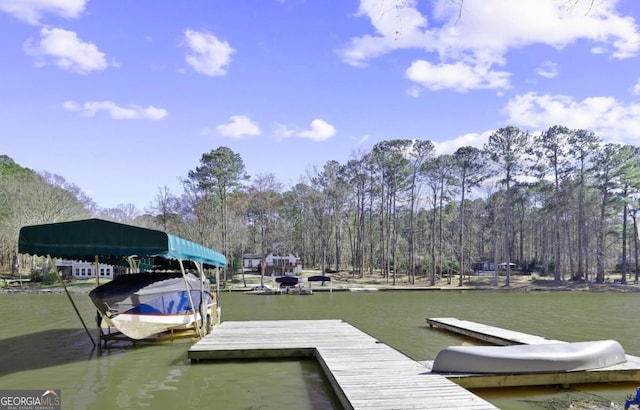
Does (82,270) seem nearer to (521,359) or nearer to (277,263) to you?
(277,263)

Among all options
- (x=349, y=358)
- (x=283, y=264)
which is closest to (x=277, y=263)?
(x=283, y=264)

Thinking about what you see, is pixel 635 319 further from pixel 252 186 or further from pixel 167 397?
pixel 252 186

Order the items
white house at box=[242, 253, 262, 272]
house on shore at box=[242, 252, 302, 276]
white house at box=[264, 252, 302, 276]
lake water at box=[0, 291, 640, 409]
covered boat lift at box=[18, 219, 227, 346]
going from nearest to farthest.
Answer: lake water at box=[0, 291, 640, 409] → covered boat lift at box=[18, 219, 227, 346] → white house at box=[264, 252, 302, 276] → house on shore at box=[242, 252, 302, 276] → white house at box=[242, 253, 262, 272]

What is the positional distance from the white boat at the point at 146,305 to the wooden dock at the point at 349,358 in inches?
42.1

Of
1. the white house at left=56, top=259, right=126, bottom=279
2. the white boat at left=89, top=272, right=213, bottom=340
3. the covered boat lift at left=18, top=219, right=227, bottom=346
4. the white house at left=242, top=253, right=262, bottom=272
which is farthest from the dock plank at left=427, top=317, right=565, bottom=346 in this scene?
the white house at left=242, top=253, right=262, bottom=272

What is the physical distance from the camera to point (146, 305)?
1179 centimetres

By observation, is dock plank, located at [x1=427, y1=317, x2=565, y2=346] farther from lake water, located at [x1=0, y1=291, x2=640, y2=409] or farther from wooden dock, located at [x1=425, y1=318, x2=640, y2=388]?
wooden dock, located at [x1=425, y1=318, x2=640, y2=388]

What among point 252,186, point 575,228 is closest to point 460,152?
point 575,228

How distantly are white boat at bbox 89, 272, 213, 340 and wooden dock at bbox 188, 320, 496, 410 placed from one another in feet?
3.51

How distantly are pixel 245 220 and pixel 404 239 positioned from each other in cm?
2126

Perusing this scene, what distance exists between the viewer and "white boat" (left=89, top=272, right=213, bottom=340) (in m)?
11.2

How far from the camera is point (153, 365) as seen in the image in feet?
33.4

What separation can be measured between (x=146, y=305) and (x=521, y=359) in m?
8.46

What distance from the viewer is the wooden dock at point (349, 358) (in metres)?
6.18
